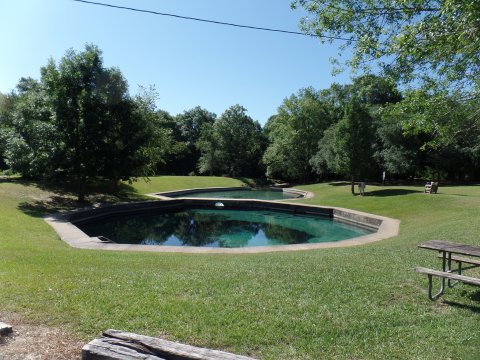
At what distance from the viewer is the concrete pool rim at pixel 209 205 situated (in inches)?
462

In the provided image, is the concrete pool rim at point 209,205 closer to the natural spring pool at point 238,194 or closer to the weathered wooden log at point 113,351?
the natural spring pool at point 238,194

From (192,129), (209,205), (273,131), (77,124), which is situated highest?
(192,129)

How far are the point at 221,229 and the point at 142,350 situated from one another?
16600 mm

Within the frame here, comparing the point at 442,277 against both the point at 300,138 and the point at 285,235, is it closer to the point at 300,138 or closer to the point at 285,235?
the point at 285,235

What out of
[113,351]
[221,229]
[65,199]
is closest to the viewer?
[113,351]

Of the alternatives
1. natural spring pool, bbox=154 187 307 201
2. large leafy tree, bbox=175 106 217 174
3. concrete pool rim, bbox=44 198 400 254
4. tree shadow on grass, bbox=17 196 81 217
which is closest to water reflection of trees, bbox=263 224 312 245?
concrete pool rim, bbox=44 198 400 254

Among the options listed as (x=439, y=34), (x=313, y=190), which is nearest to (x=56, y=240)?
(x=439, y=34)

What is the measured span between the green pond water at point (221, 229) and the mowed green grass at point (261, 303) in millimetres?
8410

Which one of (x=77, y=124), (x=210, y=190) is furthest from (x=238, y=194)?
(x=77, y=124)

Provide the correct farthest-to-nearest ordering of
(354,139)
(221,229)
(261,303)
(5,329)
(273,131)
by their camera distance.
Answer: (273,131) → (354,139) → (221,229) → (261,303) → (5,329)

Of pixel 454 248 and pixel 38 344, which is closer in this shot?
pixel 38 344

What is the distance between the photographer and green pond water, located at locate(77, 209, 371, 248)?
17.2 m

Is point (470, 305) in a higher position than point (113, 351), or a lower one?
lower

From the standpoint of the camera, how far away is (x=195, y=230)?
2009 centimetres
